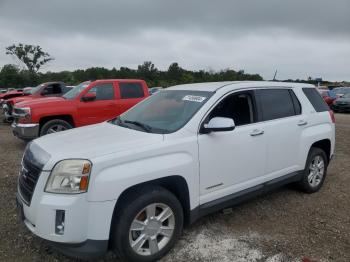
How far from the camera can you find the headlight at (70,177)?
2.78 meters

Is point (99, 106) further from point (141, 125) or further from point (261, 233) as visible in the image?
point (261, 233)

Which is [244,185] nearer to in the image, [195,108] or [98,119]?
[195,108]

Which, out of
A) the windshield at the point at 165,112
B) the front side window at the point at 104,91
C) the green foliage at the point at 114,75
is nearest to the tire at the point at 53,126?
the front side window at the point at 104,91

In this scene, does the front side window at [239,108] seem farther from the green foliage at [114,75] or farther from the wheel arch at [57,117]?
the green foliage at [114,75]

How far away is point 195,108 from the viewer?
12.1 feet

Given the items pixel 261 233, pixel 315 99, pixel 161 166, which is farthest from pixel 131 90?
pixel 161 166

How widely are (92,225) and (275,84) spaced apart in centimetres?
323

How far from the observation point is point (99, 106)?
29.0 ft

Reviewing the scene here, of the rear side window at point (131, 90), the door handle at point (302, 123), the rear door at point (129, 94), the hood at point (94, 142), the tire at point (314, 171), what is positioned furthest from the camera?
the rear side window at point (131, 90)

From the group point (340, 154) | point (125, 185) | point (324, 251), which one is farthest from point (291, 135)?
point (340, 154)

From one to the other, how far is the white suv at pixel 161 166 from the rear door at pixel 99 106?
4.52 meters

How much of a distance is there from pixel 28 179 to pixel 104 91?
6242 millimetres

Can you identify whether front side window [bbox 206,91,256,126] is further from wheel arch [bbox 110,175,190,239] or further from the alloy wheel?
the alloy wheel

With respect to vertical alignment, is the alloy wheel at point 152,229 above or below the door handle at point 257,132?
below
